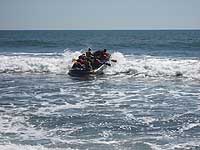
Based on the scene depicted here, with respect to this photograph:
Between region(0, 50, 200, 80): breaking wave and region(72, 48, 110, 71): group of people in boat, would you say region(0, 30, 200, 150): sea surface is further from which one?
region(72, 48, 110, 71): group of people in boat

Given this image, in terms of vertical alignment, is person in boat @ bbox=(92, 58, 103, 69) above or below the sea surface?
above

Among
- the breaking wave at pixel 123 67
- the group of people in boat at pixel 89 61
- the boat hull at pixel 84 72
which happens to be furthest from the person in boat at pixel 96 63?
the breaking wave at pixel 123 67

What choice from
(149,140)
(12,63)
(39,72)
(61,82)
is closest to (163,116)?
(149,140)

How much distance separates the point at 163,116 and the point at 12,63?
19.2 m

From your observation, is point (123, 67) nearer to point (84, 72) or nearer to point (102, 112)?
point (84, 72)

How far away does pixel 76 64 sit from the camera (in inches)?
953

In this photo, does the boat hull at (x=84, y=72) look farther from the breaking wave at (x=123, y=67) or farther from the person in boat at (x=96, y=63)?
the breaking wave at (x=123, y=67)

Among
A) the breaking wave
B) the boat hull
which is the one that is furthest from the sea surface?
the boat hull

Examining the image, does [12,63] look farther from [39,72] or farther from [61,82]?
[61,82]

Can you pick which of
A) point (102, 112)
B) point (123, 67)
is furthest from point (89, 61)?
point (102, 112)

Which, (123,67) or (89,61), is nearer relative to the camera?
(89,61)

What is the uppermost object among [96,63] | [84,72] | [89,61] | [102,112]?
[89,61]

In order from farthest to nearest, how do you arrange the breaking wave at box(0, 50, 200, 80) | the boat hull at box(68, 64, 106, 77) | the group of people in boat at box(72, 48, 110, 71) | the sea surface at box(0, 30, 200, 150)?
the breaking wave at box(0, 50, 200, 80), the group of people in boat at box(72, 48, 110, 71), the boat hull at box(68, 64, 106, 77), the sea surface at box(0, 30, 200, 150)

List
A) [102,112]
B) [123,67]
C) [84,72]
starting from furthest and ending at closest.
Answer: [123,67] < [84,72] < [102,112]
